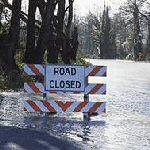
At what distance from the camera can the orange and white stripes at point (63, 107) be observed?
43.8ft

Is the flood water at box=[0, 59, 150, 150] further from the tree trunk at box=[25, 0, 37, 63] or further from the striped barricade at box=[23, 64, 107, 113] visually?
the tree trunk at box=[25, 0, 37, 63]

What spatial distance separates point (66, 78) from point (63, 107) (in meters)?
0.70

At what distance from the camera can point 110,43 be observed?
135 meters

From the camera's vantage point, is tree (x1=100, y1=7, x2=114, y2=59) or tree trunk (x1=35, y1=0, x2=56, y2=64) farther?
tree (x1=100, y1=7, x2=114, y2=59)

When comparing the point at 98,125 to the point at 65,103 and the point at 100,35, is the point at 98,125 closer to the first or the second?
the point at 65,103

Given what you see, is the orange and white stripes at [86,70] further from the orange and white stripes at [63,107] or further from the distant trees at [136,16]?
the distant trees at [136,16]

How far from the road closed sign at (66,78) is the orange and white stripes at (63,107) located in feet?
1.20

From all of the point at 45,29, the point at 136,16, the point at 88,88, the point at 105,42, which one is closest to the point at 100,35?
the point at 105,42

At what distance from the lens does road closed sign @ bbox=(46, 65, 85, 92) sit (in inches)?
533

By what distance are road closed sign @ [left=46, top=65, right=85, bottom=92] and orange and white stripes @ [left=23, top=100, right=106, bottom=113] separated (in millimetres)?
365

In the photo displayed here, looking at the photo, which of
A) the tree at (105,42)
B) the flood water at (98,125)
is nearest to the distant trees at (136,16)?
the tree at (105,42)

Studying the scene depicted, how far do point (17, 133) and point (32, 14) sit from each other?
19.3m

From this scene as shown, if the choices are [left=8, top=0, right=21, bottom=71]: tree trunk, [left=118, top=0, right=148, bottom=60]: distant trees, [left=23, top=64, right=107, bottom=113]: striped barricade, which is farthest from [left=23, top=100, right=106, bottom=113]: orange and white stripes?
[left=118, top=0, right=148, bottom=60]: distant trees

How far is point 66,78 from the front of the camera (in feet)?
44.4
